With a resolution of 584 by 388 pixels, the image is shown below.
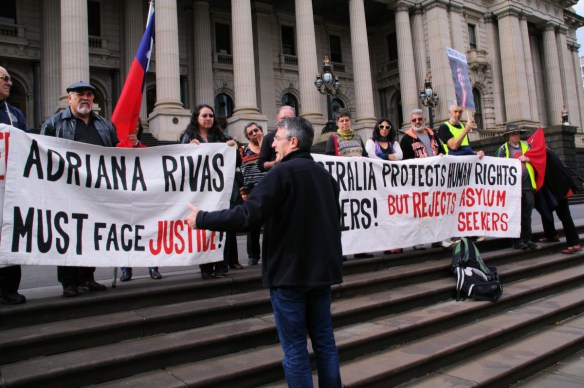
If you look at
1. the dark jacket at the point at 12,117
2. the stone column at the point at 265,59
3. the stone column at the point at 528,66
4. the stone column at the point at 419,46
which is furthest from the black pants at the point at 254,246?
the stone column at the point at 528,66

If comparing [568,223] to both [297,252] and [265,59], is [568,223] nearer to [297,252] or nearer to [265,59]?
[297,252]

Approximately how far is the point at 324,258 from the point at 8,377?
2.20 meters

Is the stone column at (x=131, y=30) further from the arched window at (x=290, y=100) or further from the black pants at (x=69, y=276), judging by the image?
the black pants at (x=69, y=276)

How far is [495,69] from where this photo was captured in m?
35.0

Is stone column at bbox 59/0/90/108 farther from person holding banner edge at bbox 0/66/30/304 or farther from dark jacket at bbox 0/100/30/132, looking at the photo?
person holding banner edge at bbox 0/66/30/304

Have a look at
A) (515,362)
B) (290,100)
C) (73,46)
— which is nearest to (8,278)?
(515,362)

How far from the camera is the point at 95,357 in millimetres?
3379

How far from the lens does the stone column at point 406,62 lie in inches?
1179

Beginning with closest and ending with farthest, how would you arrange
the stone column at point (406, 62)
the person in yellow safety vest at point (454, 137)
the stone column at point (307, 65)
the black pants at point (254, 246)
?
the black pants at point (254, 246), the person in yellow safety vest at point (454, 137), the stone column at point (307, 65), the stone column at point (406, 62)

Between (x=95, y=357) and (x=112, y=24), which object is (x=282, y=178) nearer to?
(x=95, y=357)

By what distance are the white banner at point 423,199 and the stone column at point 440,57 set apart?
24.2 m

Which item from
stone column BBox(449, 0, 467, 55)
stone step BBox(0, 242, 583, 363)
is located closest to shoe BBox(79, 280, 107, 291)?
A: stone step BBox(0, 242, 583, 363)

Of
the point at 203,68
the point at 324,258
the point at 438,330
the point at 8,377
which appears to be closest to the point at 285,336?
the point at 324,258

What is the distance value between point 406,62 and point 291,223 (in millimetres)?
29519
